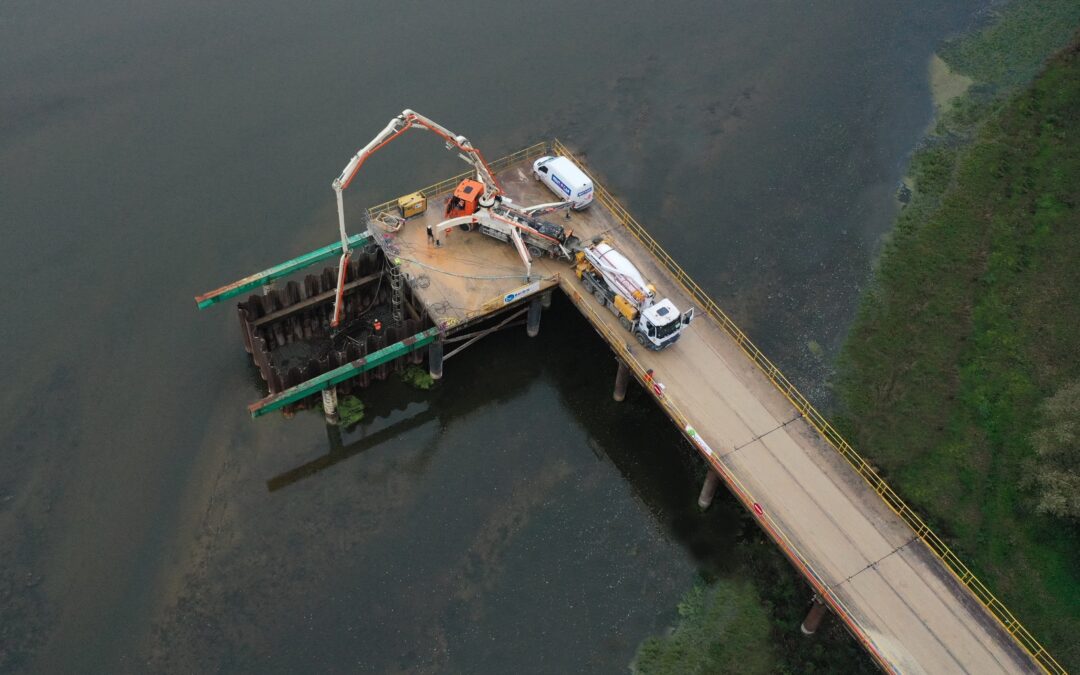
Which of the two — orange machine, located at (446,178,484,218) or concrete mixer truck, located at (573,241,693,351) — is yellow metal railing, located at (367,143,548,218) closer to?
orange machine, located at (446,178,484,218)

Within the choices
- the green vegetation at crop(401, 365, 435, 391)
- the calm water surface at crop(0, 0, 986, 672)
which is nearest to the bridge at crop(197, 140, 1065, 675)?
the green vegetation at crop(401, 365, 435, 391)

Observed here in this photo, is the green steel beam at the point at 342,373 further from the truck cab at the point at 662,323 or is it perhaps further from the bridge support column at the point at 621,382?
the truck cab at the point at 662,323

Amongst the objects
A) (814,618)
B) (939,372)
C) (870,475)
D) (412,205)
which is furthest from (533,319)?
(939,372)

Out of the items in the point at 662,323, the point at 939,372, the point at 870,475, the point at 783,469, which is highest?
the point at 662,323

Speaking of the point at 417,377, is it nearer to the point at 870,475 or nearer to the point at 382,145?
the point at 382,145

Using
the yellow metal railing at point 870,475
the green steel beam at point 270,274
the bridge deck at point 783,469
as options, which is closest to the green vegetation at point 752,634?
the bridge deck at point 783,469
